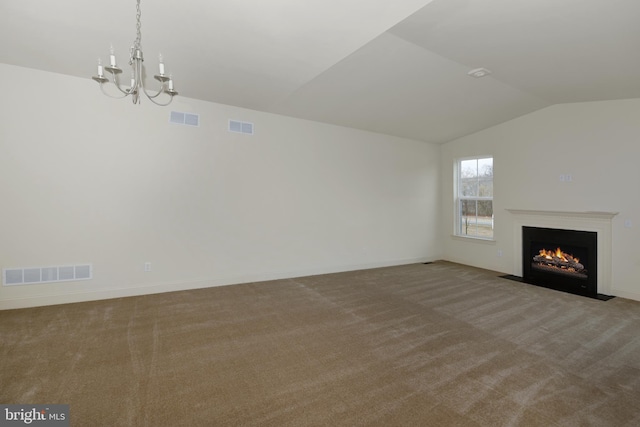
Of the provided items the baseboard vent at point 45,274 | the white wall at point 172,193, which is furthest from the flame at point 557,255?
the baseboard vent at point 45,274

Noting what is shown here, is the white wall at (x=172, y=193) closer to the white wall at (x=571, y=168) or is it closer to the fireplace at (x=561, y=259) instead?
the white wall at (x=571, y=168)

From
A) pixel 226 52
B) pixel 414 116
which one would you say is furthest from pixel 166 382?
pixel 414 116

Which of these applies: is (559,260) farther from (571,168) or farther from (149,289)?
(149,289)

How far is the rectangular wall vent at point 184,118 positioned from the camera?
4.42m

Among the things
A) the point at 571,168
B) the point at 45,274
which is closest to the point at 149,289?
the point at 45,274

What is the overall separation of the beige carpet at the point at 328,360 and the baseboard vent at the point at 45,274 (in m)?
0.38

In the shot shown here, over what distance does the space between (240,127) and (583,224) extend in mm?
5546

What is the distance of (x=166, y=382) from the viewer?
2232 millimetres

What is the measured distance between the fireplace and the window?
33.9 inches

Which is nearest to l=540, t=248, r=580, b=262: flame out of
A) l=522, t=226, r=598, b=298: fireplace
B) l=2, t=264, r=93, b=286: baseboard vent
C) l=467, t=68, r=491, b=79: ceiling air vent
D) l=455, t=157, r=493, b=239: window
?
l=522, t=226, r=598, b=298: fireplace

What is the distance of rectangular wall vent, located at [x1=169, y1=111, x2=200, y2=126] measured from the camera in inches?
174

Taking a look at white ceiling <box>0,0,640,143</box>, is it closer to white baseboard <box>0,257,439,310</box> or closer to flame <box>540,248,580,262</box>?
flame <box>540,248,580,262</box>

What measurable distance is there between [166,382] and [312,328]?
1450mm

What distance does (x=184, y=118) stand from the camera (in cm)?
450
